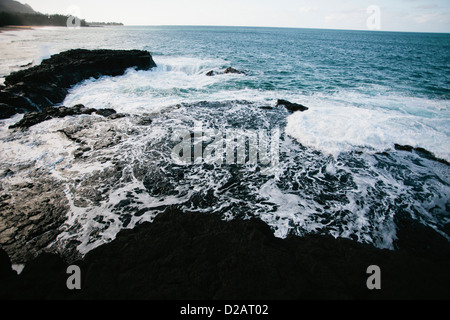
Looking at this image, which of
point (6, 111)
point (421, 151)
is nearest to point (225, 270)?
point (421, 151)

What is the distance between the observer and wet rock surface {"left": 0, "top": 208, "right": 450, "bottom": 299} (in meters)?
2.67

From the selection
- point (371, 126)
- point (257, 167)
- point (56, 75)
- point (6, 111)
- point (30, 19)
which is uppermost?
point (30, 19)

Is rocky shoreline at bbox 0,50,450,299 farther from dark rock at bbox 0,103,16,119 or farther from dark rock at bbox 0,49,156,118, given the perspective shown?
Result: dark rock at bbox 0,49,156,118

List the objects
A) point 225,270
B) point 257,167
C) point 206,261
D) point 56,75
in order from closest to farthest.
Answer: point 225,270, point 206,261, point 257,167, point 56,75

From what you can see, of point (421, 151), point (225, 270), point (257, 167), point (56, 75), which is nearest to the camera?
point (225, 270)

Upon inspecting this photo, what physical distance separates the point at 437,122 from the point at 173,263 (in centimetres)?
1361

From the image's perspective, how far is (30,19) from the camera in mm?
75125

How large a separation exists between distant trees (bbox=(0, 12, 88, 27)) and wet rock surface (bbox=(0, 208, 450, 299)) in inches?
A: 3486

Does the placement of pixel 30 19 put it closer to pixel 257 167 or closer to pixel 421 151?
pixel 257 167

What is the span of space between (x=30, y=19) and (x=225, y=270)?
4543 inches

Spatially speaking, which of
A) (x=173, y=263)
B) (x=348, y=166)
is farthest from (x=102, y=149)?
(x=348, y=166)

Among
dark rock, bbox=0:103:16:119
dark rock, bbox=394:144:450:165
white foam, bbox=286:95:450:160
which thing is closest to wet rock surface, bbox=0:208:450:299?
white foam, bbox=286:95:450:160

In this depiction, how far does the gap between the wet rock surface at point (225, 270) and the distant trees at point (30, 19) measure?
88538 mm

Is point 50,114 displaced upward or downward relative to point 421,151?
upward
